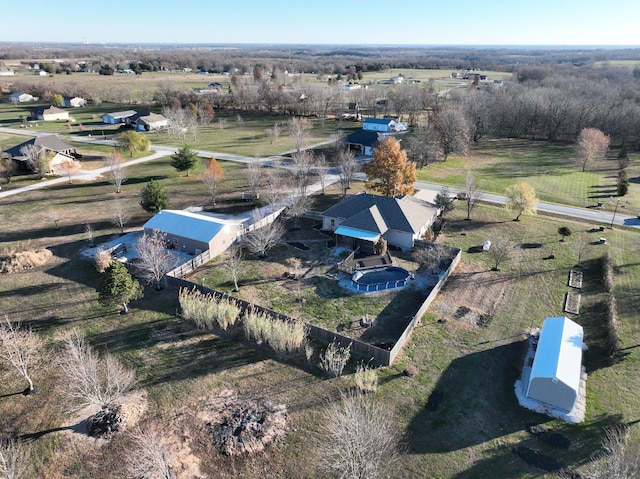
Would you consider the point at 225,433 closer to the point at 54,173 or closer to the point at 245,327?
the point at 245,327

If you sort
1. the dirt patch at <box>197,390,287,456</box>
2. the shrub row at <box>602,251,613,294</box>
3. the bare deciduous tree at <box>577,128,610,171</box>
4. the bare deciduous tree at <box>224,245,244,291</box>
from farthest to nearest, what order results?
the bare deciduous tree at <box>577,128,610,171</box>
the shrub row at <box>602,251,613,294</box>
the bare deciduous tree at <box>224,245,244,291</box>
the dirt patch at <box>197,390,287,456</box>

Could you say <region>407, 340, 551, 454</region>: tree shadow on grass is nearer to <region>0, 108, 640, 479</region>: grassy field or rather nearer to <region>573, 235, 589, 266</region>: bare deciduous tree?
<region>0, 108, 640, 479</region>: grassy field

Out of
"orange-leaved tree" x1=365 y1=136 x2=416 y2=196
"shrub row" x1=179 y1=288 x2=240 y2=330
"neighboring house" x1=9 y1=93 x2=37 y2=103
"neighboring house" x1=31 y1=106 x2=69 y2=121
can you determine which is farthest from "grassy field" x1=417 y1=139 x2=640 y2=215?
"neighboring house" x1=9 y1=93 x2=37 y2=103

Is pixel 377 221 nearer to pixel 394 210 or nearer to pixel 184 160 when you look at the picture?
pixel 394 210

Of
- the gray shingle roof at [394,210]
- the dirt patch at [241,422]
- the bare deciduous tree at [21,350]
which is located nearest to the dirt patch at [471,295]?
the gray shingle roof at [394,210]

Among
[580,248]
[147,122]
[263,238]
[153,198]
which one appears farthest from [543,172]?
[147,122]

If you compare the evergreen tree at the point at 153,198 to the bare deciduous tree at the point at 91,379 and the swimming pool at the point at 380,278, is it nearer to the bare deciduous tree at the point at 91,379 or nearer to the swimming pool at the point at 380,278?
the bare deciduous tree at the point at 91,379
